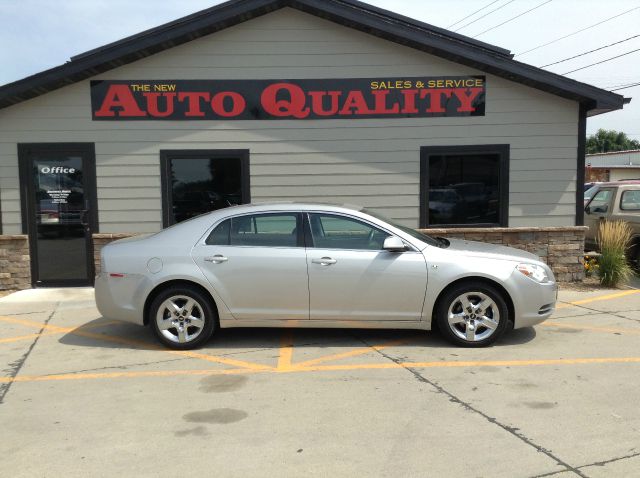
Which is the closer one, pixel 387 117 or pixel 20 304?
pixel 20 304

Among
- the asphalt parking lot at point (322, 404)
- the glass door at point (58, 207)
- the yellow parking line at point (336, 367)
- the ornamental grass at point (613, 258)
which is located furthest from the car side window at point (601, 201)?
the glass door at point (58, 207)

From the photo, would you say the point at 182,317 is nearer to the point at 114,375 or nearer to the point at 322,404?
the point at 114,375

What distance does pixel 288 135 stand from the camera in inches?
368

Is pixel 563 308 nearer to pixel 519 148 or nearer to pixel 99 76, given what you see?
pixel 519 148

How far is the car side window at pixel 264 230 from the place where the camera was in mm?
5949

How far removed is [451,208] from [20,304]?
6832 millimetres

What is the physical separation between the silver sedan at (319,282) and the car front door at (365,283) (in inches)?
0.4

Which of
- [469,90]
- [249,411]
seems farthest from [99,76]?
[249,411]

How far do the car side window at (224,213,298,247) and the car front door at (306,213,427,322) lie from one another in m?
0.28

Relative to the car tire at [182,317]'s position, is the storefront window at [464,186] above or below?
above

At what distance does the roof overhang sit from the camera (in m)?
8.74

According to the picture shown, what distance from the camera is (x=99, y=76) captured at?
9.09 m

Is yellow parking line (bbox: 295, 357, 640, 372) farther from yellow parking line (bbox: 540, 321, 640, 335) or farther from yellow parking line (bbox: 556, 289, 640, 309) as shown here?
yellow parking line (bbox: 556, 289, 640, 309)

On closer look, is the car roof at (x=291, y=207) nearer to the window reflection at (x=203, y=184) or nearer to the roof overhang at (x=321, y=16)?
Result: the window reflection at (x=203, y=184)
